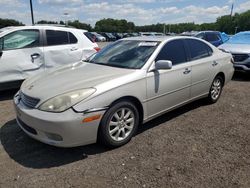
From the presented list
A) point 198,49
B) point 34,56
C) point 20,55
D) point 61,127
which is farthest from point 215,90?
point 20,55

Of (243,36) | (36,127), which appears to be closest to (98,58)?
(36,127)

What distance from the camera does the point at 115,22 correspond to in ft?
310

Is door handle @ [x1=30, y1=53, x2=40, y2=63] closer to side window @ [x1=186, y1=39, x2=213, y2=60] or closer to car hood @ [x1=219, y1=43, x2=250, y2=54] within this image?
side window @ [x1=186, y1=39, x2=213, y2=60]

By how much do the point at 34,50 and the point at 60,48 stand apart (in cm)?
65

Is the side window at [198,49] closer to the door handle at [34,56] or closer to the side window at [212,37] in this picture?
the door handle at [34,56]

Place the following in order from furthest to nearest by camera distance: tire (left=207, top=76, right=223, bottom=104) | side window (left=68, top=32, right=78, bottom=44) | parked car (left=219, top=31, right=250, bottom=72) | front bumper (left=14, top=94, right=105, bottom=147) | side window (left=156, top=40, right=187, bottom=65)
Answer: parked car (left=219, top=31, right=250, bottom=72) < side window (left=68, top=32, right=78, bottom=44) < tire (left=207, top=76, right=223, bottom=104) < side window (left=156, top=40, right=187, bottom=65) < front bumper (left=14, top=94, right=105, bottom=147)

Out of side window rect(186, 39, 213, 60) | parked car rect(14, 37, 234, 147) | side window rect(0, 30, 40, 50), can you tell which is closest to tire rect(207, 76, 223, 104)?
parked car rect(14, 37, 234, 147)

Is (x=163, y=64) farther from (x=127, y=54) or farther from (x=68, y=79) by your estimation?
(x=68, y=79)

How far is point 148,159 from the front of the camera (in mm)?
3230

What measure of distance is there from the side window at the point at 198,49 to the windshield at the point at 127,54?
93cm

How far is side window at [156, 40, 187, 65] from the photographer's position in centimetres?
407

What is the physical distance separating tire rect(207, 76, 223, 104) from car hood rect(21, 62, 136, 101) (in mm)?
2438

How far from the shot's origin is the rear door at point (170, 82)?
12.4 feet

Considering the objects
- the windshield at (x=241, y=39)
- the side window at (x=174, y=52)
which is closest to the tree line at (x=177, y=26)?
the windshield at (x=241, y=39)
